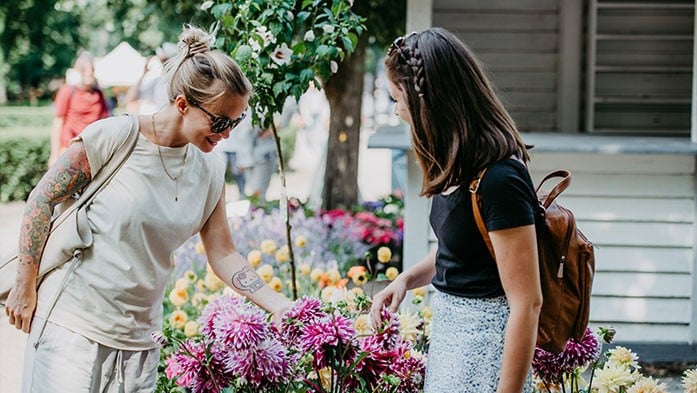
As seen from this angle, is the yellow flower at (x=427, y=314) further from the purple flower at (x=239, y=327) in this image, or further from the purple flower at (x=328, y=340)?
the purple flower at (x=239, y=327)

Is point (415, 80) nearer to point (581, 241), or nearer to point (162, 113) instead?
point (581, 241)

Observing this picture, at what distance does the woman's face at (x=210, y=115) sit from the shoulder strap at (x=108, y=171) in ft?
0.54

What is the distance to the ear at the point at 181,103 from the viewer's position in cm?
276

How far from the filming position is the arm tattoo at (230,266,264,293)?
10.1ft

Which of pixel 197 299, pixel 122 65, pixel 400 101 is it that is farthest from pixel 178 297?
pixel 122 65

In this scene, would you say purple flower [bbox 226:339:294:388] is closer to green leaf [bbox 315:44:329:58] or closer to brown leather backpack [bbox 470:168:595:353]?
brown leather backpack [bbox 470:168:595:353]

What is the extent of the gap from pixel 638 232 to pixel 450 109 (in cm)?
434

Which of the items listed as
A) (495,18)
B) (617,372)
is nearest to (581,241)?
(617,372)

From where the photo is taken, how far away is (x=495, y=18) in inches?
337

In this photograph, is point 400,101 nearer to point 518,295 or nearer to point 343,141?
point 518,295

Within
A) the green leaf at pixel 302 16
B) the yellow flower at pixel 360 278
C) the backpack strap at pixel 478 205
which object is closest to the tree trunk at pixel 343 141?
the yellow flower at pixel 360 278

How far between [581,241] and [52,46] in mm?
43604

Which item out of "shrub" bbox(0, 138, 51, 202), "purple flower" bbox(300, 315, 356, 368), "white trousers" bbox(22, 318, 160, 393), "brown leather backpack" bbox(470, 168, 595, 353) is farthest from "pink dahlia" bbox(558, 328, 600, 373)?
"shrub" bbox(0, 138, 51, 202)

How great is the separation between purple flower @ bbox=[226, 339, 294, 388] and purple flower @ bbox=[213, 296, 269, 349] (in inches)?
1.0
